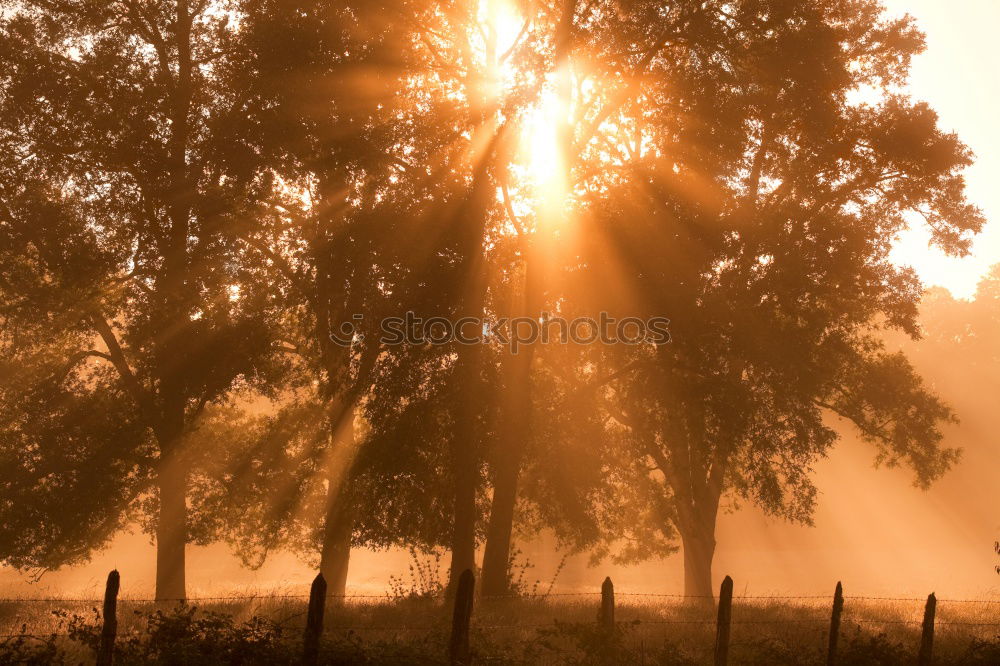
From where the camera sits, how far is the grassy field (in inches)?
362

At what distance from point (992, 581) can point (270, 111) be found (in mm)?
46996

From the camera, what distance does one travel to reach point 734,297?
56.2 ft

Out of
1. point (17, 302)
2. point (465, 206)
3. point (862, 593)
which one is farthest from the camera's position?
point (862, 593)

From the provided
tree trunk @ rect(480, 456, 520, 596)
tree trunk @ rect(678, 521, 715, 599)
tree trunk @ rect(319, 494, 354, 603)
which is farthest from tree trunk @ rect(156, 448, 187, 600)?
tree trunk @ rect(678, 521, 715, 599)

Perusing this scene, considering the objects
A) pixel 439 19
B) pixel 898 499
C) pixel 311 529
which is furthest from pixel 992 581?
pixel 439 19

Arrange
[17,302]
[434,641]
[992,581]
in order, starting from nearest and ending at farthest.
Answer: [434,641]
[17,302]
[992,581]

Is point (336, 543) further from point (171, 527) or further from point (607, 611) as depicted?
point (607, 611)

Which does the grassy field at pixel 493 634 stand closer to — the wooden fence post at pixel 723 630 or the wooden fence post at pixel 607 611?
the wooden fence post at pixel 607 611

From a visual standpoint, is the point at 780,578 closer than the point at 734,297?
No

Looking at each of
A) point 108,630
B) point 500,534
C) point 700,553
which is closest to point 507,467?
point 500,534

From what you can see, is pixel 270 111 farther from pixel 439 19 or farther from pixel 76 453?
pixel 76 453

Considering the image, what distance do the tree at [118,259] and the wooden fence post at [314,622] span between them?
433 inches

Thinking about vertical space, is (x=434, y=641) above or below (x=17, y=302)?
below

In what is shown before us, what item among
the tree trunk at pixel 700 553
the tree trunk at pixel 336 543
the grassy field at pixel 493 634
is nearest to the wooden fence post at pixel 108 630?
the grassy field at pixel 493 634
